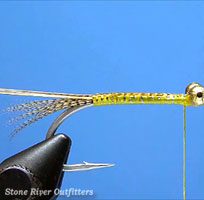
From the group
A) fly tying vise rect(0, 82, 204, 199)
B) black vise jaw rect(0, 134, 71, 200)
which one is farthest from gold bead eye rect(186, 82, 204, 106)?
black vise jaw rect(0, 134, 71, 200)

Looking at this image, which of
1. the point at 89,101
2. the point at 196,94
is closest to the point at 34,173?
the point at 89,101

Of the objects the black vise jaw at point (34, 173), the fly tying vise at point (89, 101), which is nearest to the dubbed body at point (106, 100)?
the fly tying vise at point (89, 101)

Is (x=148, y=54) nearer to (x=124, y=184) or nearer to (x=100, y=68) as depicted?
(x=100, y=68)

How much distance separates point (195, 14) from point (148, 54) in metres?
0.28

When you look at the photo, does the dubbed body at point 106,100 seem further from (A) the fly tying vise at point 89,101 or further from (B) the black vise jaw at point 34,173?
(B) the black vise jaw at point 34,173

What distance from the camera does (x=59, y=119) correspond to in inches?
38.6

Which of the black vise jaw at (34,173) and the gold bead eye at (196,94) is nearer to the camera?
the black vise jaw at (34,173)

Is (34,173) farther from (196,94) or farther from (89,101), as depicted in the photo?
(196,94)

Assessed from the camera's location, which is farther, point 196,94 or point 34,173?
point 196,94

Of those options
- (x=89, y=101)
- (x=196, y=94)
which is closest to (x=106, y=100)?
(x=89, y=101)

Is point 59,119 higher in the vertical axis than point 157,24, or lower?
lower

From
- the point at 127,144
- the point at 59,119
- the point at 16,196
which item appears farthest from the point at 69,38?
the point at 16,196

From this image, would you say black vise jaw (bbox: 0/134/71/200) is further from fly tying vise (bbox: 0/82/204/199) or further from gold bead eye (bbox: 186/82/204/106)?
gold bead eye (bbox: 186/82/204/106)

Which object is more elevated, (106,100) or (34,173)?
(106,100)
